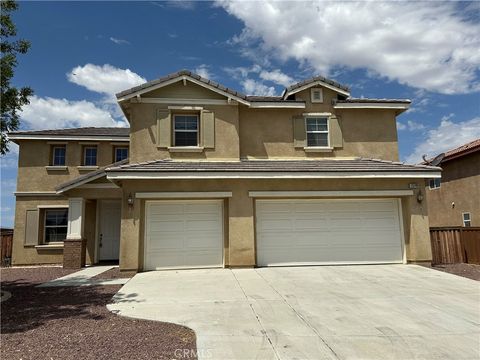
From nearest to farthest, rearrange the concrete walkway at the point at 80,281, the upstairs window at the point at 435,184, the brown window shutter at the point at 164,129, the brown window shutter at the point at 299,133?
the concrete walkway at the point at 80,281 < the brown window shutter at the point at 164,129 < the brown window shutter at the point at 299,133 < the upstairs window at the point at 435,184

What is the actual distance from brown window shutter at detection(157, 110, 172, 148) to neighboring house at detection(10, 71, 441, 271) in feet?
0.12

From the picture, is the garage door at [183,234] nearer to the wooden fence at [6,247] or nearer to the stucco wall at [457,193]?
the wooden fence at [6,247]

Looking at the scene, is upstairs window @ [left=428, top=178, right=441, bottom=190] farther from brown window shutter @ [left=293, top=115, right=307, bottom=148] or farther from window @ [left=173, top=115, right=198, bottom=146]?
window @ [left=173, top=115, right=198, bottom=146]

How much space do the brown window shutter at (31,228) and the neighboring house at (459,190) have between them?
20.7m

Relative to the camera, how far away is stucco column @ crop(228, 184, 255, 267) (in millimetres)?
12516

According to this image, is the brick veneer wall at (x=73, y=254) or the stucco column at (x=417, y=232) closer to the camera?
the stucco column at (x=417, y=232)

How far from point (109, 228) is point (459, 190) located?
17.4 meters

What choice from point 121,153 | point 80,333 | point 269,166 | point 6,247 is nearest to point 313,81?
point 269,166

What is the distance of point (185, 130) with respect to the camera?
14.3m

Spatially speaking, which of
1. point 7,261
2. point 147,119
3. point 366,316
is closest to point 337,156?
point 147,119

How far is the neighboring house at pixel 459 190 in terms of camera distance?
18203 mm

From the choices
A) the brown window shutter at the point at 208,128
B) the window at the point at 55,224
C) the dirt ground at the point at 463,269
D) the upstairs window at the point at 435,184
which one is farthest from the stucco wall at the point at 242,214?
the upstairs window at the point at 435,184

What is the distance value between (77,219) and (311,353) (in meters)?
13.0

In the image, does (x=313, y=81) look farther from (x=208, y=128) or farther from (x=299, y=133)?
(x=208, y=128)
